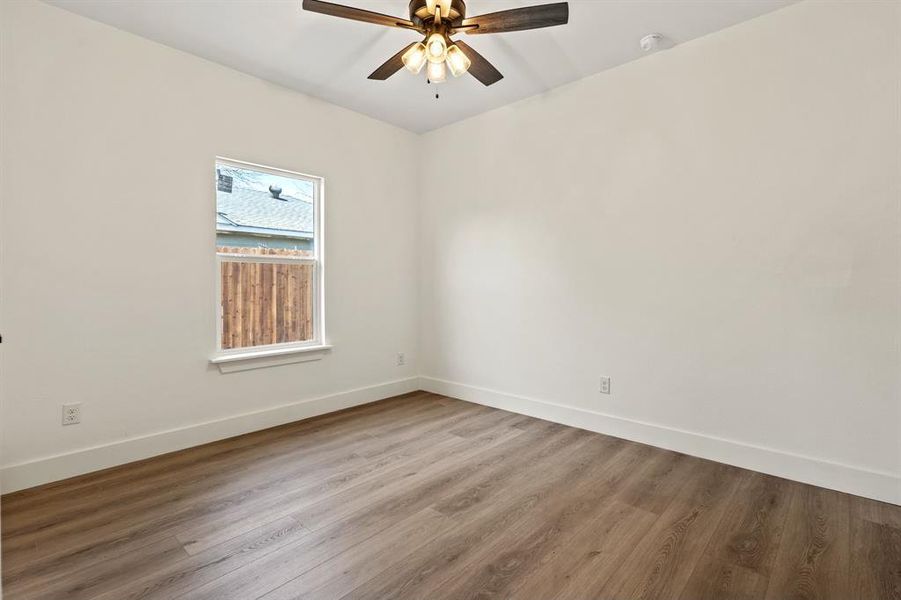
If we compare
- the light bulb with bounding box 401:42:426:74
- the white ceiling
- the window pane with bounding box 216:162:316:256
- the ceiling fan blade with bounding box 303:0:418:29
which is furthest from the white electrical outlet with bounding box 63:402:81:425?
the light bulb with bounding box 401:42:426:74

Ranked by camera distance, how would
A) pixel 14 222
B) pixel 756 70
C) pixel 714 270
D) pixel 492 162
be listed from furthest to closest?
pixel 492 162 < pixel 714 270 < pixel 756 70 < pixel 14 222

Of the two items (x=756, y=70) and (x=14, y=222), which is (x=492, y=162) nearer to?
(x=756, y=70)

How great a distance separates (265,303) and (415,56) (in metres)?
2.20

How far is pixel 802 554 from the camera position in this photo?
1832mm

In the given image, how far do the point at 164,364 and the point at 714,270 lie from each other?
12.1 ft

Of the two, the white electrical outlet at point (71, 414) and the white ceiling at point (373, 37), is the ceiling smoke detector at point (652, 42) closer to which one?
the white ceiling at point (373, 37)

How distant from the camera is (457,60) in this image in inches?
90.7

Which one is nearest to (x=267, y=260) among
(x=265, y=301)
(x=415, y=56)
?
(x=265, y=301)

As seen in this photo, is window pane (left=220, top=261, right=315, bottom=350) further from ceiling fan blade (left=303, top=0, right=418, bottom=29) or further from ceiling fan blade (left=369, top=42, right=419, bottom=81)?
ceiling fan blade (left=303, top=0, right=418, bottom=29)

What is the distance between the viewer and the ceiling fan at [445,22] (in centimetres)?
199

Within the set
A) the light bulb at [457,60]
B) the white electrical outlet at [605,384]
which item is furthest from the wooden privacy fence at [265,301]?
the white electrical outlet at [605,384]

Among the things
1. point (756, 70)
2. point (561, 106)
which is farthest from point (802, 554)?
point (561, 106)

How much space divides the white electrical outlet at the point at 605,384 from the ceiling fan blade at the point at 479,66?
87.6 inches

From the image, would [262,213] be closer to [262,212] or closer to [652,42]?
[262,212]
